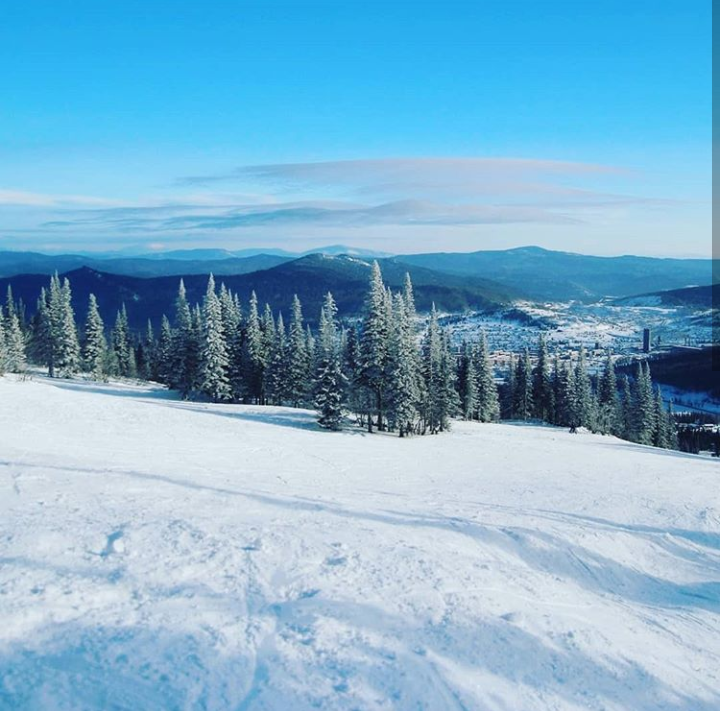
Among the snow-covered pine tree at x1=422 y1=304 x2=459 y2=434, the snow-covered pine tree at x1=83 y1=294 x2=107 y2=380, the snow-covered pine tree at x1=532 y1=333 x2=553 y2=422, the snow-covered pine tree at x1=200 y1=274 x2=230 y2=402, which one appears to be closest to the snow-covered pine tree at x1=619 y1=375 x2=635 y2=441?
the snow-covered pine tree at x1=532 y1=333 x2=553 y2=422

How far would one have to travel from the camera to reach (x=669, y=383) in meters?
178

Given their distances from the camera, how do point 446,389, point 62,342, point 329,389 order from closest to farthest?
1. point 329,389
2. point 446,389
3. point 62,342

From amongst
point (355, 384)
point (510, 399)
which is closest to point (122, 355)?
point (355, 384)

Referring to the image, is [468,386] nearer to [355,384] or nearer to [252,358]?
[355,384]

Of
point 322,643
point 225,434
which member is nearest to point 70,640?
point 322,643

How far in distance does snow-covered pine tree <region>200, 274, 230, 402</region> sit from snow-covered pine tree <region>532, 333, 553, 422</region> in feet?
138

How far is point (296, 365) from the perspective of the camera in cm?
5456

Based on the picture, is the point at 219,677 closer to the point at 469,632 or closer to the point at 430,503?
the point at 469,632

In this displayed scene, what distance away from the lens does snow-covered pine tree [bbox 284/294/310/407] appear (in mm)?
53188

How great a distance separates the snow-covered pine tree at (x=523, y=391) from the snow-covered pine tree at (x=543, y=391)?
3.32ft

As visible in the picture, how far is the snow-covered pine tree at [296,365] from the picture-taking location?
5319 cm

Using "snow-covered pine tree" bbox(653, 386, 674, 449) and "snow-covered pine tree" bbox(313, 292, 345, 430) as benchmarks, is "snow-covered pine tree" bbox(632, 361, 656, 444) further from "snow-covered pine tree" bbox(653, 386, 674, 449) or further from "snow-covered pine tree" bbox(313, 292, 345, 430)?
"snow-covered pine tree" bbox(313, 292, 345, 430)

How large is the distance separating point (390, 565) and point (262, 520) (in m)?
3.18

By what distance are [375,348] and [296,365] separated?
14.8m
